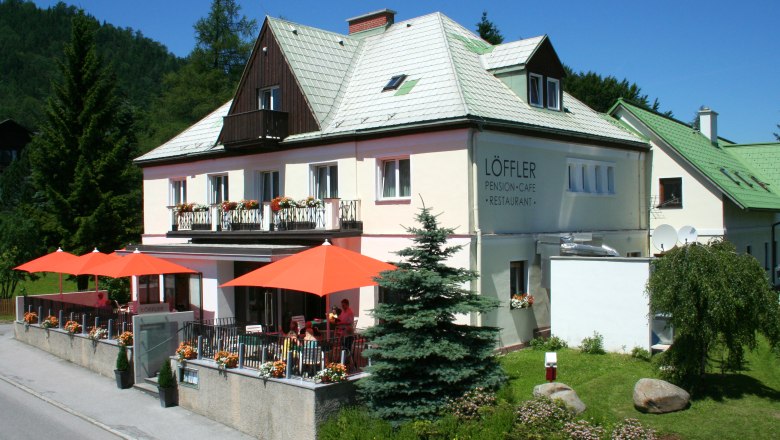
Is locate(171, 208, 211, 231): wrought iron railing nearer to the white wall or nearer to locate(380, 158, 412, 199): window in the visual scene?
locate(380, 158, 412, 199): window

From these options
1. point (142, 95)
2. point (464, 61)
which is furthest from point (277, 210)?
point (142, 95)

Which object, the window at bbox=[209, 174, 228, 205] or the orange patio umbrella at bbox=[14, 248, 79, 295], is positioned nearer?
the orange patio umbrella at bbox=[14, 248, 79, 295]

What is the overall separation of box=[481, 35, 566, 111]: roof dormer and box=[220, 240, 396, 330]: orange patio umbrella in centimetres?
928

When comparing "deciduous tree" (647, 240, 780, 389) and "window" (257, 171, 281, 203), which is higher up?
"window" (257, 171, 281, 203)

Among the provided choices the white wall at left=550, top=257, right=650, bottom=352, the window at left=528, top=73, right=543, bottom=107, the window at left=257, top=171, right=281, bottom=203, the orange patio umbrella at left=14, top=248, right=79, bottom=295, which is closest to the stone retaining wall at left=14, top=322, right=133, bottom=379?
the orange patio umbrella at left=14, top=248, right=79, bottom=295

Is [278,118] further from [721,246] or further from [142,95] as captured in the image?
[142,95]

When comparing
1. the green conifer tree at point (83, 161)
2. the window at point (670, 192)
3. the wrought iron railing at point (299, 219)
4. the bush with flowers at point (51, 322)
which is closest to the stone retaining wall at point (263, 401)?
the wrought iron railing at point (299, 219)

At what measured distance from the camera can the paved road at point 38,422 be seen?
15.1 meters

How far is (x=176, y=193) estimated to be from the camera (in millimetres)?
30203

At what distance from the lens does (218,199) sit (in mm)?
27688

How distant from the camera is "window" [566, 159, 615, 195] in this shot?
76.6 feet

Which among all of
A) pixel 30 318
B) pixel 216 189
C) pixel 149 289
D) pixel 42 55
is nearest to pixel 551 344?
pixel 216 189

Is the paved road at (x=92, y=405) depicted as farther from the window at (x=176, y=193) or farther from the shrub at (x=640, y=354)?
the shrub at (x=640, y=354)

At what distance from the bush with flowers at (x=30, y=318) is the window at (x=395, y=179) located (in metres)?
13.7
